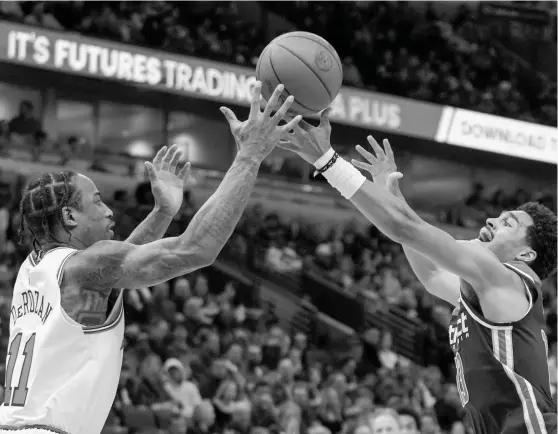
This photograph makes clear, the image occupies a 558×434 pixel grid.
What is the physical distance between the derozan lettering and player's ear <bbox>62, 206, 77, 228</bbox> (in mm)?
9007

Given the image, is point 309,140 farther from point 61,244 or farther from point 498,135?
point 498,135

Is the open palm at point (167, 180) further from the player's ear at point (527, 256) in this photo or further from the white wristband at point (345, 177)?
the player's ear at point (527, 256)

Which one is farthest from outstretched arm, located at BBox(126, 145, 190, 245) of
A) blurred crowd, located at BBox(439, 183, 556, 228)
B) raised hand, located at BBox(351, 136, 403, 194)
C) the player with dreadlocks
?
blurred crowd, located at BBox(439, 183, 556, 228)

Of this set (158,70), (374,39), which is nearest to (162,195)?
(158,70)

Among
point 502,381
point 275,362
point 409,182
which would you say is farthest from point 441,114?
point 502,381

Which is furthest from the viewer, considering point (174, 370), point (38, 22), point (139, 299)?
point (38, 22)

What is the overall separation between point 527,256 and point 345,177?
928 mm

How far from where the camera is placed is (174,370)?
9.38 meters

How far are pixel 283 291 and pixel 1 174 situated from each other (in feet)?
14.5

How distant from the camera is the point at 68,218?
11.5 ft

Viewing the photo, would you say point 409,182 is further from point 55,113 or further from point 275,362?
point 275,362

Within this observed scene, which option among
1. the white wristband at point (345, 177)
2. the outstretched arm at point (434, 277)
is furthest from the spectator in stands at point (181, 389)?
the white wristband at point (345, 177)

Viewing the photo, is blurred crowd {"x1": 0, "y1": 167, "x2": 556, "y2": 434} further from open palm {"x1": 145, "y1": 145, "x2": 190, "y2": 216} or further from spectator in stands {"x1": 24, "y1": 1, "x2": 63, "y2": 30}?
open palm {"x1": 145, "y1": 145, "x2": 190, "y2": 216}

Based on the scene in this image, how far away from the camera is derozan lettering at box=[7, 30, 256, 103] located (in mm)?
12086
